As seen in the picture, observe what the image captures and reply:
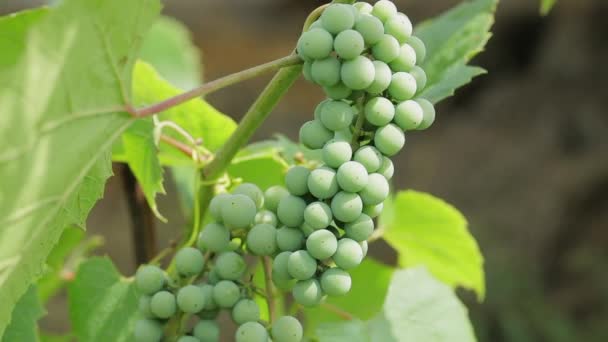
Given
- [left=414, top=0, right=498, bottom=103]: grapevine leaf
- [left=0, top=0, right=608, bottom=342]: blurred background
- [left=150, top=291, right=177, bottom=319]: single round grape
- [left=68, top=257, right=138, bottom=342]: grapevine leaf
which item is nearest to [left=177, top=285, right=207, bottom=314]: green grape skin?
[left=150, top=291, right=177, bottom=319]: single round grape

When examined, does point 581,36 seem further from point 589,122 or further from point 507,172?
point 507,172

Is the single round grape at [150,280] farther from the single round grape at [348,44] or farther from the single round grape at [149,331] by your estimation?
the single round grape at [348,44]

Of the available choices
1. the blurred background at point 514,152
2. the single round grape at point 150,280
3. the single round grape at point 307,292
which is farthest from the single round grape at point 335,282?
the blurred background at point 514,152

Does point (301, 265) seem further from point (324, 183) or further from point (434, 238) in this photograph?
point (434, 238)

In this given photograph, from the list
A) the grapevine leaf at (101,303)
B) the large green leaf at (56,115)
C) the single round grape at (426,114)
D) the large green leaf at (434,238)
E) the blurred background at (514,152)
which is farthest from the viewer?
the blurred background at (514,152)

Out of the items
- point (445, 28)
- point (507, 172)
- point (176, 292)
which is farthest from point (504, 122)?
point (176, 292)

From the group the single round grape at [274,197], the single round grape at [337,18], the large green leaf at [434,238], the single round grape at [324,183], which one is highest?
the single round grape at [337,18]

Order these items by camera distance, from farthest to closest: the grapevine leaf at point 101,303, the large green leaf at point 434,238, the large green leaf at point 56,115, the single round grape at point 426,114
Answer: the large green leaf at point 434,238, the grapevine leaf at point 101,303, the single round grape at point 426,114, the large green leaf at point 56,115
